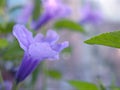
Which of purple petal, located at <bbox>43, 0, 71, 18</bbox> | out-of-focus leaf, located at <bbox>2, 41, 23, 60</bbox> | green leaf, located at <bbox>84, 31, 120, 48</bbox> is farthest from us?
purple petal, located at <bbox>43, 0, 71, 18</bbox>

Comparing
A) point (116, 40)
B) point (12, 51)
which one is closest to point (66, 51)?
point (12, 51)

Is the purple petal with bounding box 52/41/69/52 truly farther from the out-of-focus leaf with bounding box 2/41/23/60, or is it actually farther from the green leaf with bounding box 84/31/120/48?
the out-of-focus leaf with bounding box 2/41/23/60

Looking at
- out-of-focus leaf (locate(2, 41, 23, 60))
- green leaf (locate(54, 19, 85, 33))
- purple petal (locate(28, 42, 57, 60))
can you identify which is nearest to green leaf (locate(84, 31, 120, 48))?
purple petal (locate(28, 42, 57, 60))

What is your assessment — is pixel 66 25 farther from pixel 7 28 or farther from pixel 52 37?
pixel 52 37

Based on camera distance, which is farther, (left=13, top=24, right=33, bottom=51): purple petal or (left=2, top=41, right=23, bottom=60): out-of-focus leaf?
(left=2, top=41, right=23, bottom=60): out-of-focus leaf

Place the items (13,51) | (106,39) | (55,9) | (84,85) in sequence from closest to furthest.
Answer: (106,39) < (84,85) < (13,51) < (55,9)

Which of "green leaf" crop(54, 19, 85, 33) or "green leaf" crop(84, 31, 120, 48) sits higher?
"green leaf" crop(54, 19, 85, 33)

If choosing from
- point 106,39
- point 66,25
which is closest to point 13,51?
point 66,25
